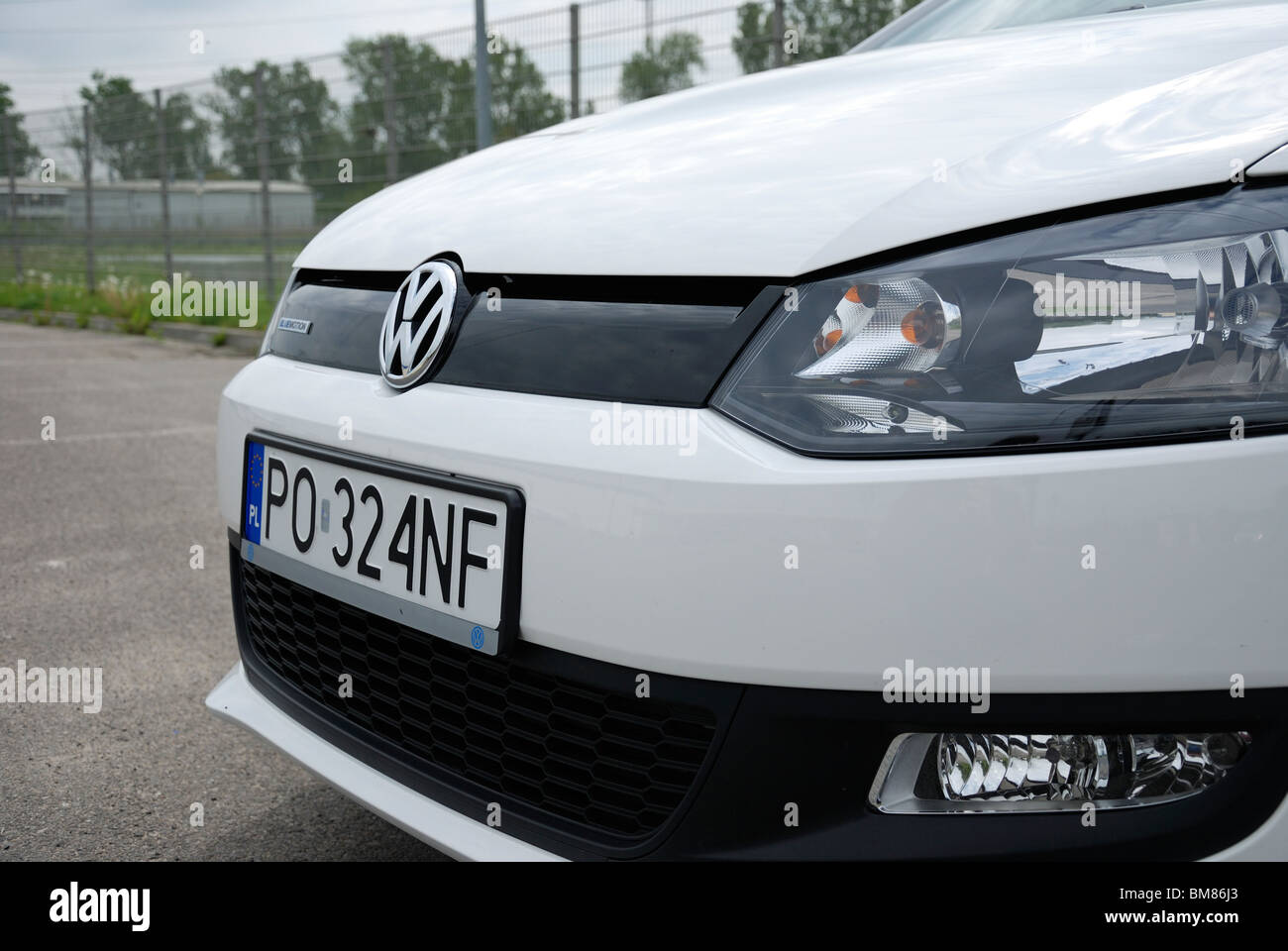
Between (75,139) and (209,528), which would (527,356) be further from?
(75,139)

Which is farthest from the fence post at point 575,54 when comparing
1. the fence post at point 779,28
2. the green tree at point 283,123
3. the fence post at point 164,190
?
the fence post at point 164,190

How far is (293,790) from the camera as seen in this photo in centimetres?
209

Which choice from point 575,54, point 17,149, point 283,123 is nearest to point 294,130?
point 283,123

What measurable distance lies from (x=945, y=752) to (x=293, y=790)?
1393 millimetres

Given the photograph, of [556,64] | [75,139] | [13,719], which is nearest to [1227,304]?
[13,719]

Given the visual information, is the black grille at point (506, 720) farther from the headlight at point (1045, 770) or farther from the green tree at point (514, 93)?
the green tree at point (514, 93)

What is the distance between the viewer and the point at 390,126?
33.6 feet

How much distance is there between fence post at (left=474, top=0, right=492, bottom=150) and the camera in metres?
9.54

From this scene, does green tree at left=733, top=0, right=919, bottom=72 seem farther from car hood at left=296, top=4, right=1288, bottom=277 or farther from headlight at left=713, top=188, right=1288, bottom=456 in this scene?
headlight at left=713, top=188, right=1288, bottom=456

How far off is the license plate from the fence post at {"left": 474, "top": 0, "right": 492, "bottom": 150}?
27.2 feet

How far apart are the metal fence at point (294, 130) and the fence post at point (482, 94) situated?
20 millimetres

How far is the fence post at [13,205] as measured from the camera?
1698cm
